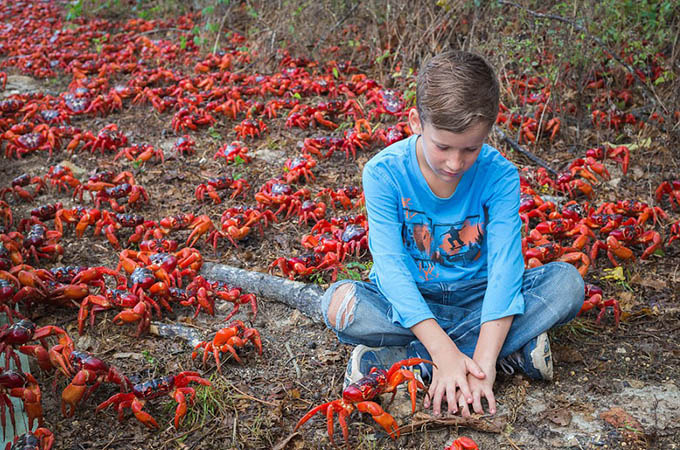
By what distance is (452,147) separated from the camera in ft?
8.34

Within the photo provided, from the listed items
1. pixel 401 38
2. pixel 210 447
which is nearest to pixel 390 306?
pixel 210 447

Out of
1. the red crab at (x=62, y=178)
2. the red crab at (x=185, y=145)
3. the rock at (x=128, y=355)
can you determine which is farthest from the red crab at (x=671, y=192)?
the red crab at (x=62, y=178)

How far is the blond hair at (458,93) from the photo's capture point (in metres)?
2.51

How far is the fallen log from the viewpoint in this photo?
354 centimetres

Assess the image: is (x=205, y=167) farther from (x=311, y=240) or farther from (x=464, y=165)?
(x=464, y=165)

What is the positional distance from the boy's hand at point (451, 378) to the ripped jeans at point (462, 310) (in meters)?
0.26

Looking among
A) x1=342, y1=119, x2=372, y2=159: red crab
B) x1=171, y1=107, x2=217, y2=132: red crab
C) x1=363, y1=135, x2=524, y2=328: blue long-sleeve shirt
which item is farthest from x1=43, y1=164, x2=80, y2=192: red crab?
x1=363, y1=135, x2=524, y2=328: blue long-sleeve shirt

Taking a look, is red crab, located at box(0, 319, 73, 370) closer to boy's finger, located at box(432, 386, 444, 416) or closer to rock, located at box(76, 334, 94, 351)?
rock, located at box(76, 334, 94, 351)

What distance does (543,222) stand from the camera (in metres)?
3.98

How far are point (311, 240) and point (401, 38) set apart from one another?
11.0 ft

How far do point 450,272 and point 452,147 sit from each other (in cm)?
69

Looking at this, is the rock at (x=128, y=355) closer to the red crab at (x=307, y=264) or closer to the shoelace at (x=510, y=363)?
the red crab at (x=307, y=264)

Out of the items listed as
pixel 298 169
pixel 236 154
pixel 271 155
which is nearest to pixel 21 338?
pixel 298 169

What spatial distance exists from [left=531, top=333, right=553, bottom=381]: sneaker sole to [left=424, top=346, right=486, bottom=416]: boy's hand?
0.30 meters
